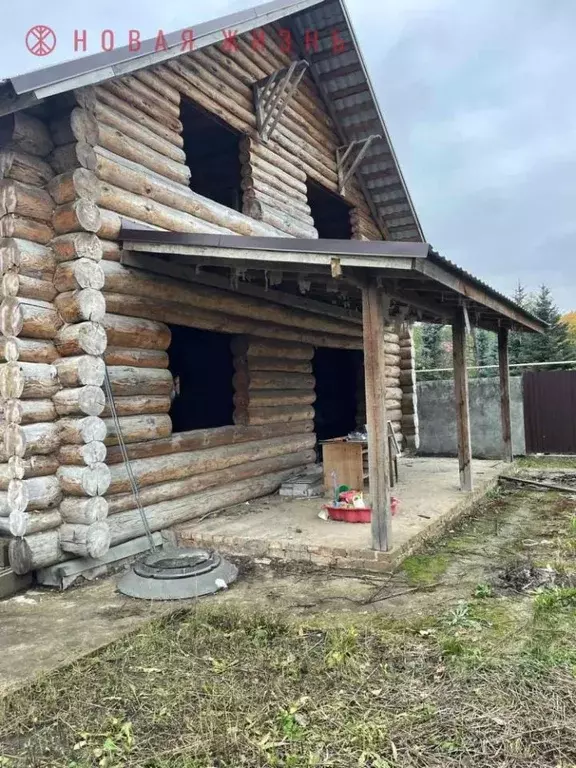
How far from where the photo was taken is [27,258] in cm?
530

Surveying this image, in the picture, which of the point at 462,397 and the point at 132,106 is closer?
the point at 132,106

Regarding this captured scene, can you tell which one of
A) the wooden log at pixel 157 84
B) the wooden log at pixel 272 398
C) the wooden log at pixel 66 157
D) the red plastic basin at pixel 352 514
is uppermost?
the wooden log at pixel 157 84

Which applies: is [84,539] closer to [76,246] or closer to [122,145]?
[76,246]

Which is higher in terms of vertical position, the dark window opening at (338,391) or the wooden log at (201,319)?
the wooden log at (201,319)

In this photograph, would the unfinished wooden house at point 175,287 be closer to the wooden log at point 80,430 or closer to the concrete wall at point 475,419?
the wooden log at point 80,430

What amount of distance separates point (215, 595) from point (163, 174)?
445 centimetres

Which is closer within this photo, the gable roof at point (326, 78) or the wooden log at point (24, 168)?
the gable roof at point (326, 78)

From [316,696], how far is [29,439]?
3.24 m

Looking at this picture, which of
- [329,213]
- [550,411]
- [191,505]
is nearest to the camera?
[191,505]

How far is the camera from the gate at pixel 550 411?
13.7 m

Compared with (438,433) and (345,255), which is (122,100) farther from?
(438,433)

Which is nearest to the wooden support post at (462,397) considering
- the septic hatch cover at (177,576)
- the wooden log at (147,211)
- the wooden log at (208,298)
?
the wooden log at (208,298)

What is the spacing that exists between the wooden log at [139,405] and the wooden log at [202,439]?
1.05 feet

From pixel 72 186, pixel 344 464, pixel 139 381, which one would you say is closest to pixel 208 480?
pixel 139 381
